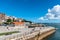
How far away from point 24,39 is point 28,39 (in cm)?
223

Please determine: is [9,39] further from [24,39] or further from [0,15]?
[0,15]

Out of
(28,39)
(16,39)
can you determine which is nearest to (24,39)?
(28,39)

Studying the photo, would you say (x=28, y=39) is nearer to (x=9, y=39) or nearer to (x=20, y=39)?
(x=20, y=39)

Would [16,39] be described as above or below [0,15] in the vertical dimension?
below

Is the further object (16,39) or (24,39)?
(24,39)

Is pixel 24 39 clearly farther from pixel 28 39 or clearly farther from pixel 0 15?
pixel 0 15

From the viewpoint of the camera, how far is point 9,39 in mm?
27344

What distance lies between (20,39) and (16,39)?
1.94m

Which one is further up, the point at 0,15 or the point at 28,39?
the point at 0,15

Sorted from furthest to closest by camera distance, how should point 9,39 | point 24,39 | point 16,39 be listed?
point 24,39 < point 16,39 < point 9,39

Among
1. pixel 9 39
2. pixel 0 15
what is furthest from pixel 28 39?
pixel 0 15

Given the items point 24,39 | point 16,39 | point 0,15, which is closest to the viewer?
point 16,39

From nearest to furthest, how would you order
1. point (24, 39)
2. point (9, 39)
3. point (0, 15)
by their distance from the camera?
point (9, 39) < point (24, 39) < point (0, 15)

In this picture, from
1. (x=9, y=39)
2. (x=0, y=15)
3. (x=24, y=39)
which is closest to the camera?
(x=9, y=39)
